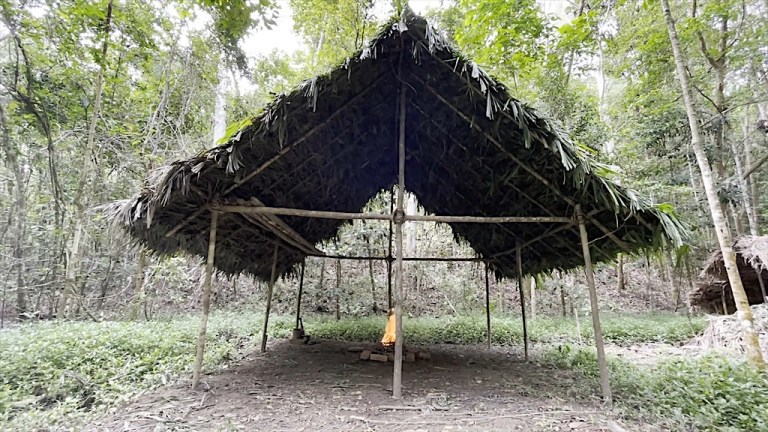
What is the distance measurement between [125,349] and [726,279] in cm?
1151

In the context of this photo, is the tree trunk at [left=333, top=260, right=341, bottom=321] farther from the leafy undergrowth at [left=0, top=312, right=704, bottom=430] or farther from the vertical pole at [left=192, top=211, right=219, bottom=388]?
the vertical pole at [left=192, top=211, right=219, bottom=388]

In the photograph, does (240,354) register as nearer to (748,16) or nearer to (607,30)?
(607,30)

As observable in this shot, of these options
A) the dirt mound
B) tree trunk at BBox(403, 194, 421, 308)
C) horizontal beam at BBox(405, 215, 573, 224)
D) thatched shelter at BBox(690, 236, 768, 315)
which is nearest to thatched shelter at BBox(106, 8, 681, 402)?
horizontal beam at BBox(405, 215, 573, 224)

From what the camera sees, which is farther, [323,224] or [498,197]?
[323,224]

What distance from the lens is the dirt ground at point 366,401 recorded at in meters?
2.92

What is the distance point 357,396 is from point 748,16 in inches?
424

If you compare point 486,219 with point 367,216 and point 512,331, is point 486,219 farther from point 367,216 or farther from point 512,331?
point 512,331

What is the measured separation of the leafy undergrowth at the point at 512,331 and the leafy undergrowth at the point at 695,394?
129 inches

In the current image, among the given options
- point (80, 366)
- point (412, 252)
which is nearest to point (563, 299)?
point (412, 252)

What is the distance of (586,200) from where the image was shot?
3.95m

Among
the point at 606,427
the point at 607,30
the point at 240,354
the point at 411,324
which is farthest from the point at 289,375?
the point at 607,30

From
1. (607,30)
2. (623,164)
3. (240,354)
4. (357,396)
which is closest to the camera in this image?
(357,396)

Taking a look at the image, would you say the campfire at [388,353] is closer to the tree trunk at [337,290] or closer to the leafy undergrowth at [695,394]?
the leafy undergrowth at [695,394]

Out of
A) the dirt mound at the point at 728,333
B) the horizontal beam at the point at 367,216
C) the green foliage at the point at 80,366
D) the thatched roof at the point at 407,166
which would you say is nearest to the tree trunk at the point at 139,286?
the green foliage at the point at 80,366
